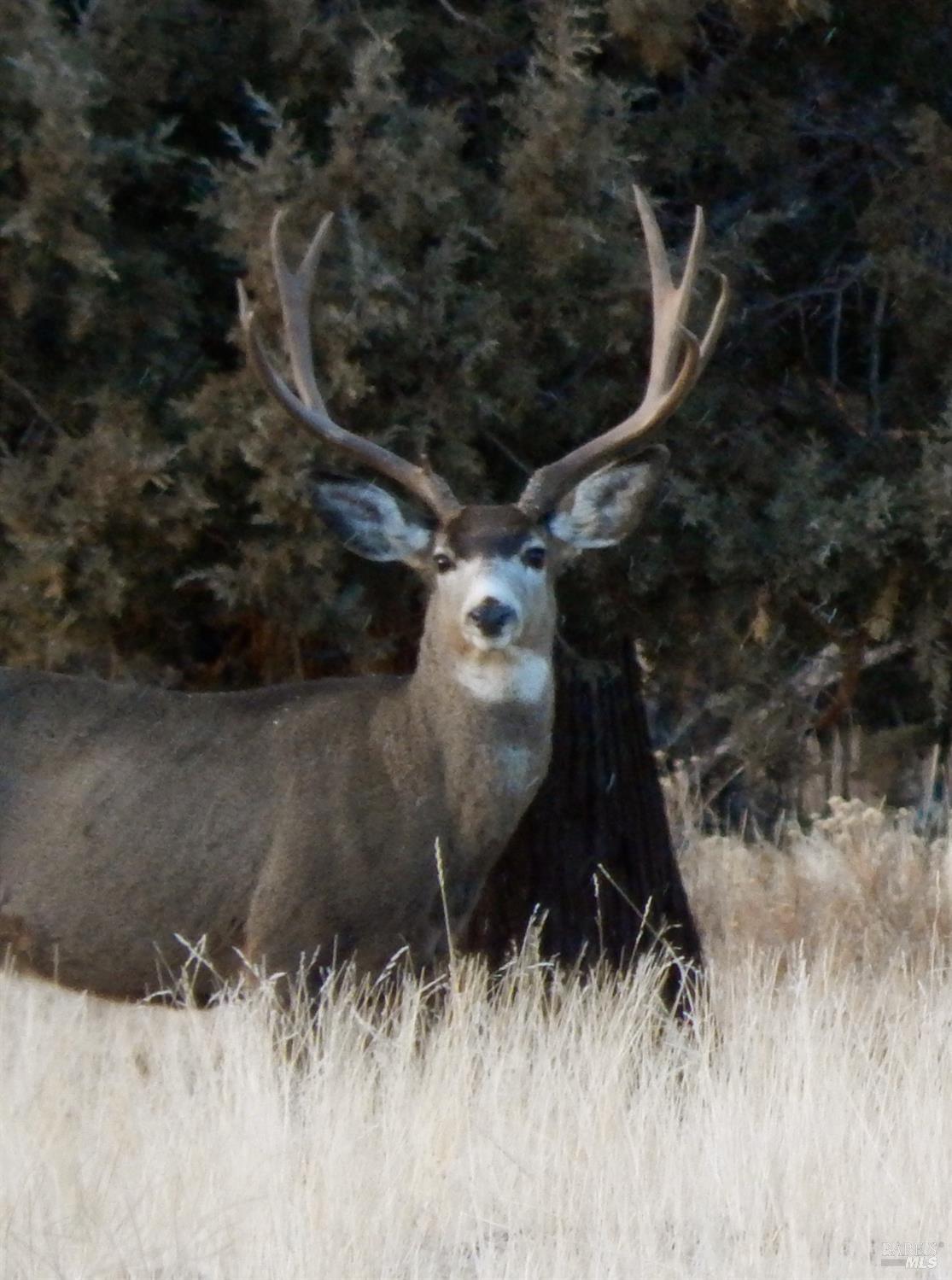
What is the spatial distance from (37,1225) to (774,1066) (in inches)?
95.8

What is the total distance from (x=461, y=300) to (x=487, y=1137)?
9.66 ft

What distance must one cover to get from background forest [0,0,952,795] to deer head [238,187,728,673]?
231mm

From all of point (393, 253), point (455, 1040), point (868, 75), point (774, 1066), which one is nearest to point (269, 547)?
point (393, 253)

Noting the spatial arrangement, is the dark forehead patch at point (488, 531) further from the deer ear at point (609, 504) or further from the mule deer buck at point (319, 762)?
the deer ear at point (609, 504)

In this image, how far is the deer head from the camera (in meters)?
7.30

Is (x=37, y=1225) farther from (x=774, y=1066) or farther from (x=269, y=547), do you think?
(x=269, y=547)

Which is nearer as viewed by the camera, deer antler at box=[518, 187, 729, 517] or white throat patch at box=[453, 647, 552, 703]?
deer antler at box=[518, 187, 729, 517]

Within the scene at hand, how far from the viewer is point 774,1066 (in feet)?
22.7

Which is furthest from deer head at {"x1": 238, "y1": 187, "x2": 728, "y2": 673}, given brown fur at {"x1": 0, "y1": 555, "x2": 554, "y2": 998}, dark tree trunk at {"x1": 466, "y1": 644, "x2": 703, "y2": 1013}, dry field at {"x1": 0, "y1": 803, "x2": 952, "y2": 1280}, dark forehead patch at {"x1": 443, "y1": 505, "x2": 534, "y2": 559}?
dark tree trunk at {"x1": 466, "y1": 644, "x2": 703, "y2": 1013}

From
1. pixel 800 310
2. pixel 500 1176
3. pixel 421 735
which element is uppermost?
pixel 800 310

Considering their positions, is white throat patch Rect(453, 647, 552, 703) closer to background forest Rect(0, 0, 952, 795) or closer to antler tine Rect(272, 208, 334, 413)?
background forest Rect(0, 0, 952, 795)

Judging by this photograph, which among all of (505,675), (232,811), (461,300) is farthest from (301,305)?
(232,811)

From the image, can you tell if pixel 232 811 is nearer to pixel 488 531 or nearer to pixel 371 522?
pixel 371 522

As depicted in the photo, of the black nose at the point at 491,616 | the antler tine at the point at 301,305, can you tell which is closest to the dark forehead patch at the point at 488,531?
the black nose at the point at 491,616
